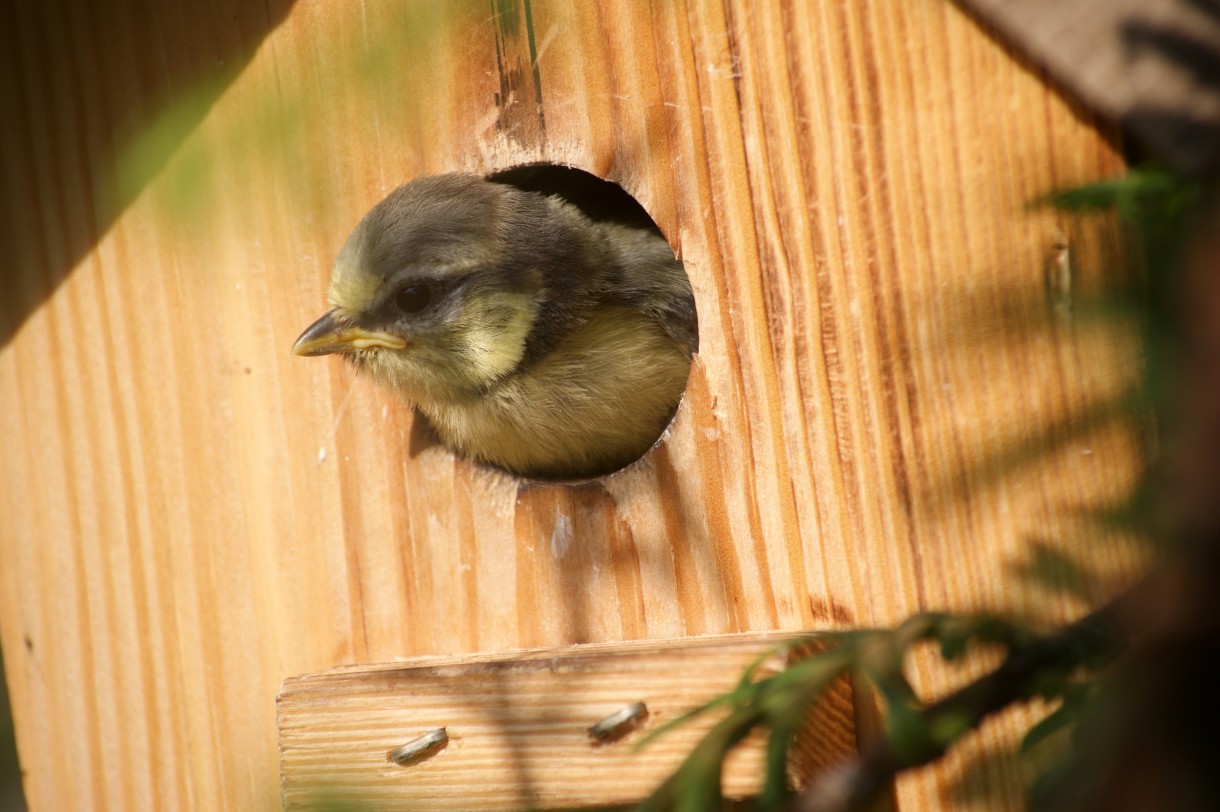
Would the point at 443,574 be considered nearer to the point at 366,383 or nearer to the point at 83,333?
the point at 366,383

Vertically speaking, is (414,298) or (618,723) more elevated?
(414,298)

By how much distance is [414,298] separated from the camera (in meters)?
1.78

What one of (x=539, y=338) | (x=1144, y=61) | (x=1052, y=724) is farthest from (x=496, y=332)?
(x=1052, y=724)

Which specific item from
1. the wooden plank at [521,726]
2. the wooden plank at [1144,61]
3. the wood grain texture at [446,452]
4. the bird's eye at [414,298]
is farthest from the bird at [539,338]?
the wooden plank at [1144,61]

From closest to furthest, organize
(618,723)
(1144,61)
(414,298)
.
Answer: (1144,61) → (618,723) → (414,298)

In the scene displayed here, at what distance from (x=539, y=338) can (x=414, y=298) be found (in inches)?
7.7

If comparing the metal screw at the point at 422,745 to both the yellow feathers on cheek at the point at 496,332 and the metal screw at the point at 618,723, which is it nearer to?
the metal screw at the point at 618,723

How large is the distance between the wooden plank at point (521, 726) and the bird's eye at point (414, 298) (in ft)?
1.89

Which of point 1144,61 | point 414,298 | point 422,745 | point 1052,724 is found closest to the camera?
point 1052,724

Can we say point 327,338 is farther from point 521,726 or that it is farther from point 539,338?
point 521,726

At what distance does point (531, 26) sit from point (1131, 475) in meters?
0.83

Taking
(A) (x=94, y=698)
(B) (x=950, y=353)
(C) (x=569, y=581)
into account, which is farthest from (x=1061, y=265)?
(A) (x=94, y=698)

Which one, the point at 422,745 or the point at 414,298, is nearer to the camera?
the point at 422,745

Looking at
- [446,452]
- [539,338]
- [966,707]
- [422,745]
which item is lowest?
[422,745]
